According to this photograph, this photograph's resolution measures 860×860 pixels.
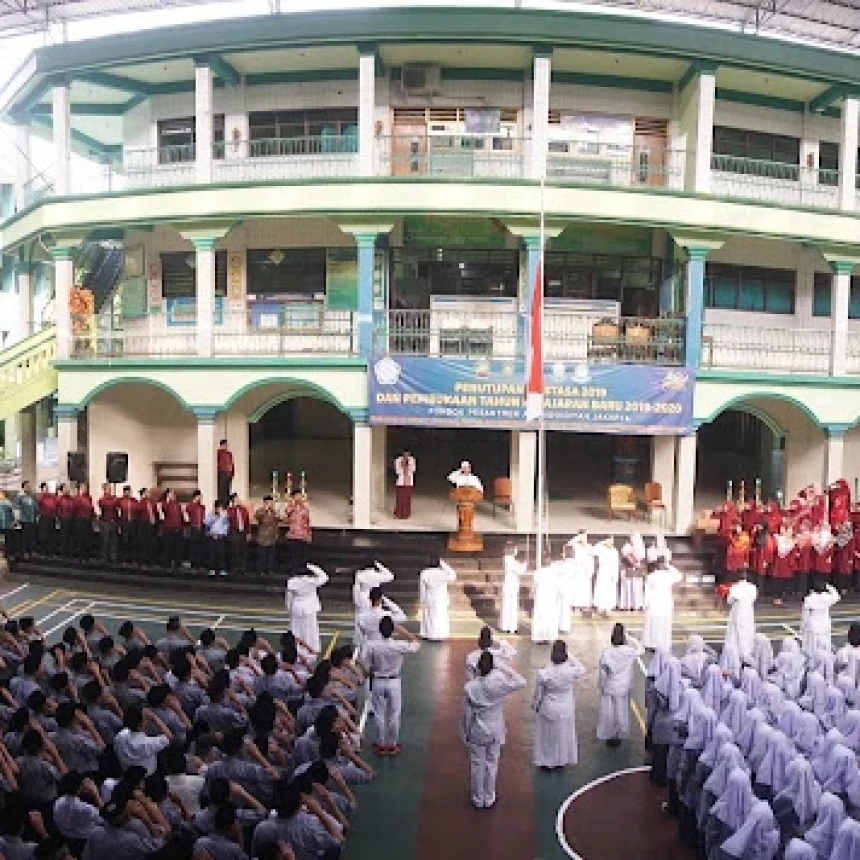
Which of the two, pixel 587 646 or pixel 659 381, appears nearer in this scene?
pixel 587 646

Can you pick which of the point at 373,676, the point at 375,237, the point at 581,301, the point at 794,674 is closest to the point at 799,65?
the point at 581,301

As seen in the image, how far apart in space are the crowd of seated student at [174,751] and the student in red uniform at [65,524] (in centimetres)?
675

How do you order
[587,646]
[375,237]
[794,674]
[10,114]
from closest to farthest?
[794,674], [587,646], [375,237], [10,114]

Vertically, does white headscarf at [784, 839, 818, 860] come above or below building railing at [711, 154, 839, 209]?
below

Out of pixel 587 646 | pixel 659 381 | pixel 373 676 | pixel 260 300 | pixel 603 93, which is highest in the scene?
pixel 603 93

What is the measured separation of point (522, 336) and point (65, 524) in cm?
925

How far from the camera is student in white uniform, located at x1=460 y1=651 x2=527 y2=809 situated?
26.4 ft

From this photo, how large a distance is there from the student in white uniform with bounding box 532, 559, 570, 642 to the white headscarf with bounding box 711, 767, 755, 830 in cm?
645

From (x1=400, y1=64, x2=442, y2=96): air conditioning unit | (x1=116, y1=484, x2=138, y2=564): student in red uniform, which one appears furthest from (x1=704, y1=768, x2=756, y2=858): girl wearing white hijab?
(x1=400, y1=64, x2=442, y2=96): air conditioning unit

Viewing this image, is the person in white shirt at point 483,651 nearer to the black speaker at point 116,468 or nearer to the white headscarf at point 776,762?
the white headscarf at point 776,762

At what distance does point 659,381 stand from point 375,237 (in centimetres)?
603

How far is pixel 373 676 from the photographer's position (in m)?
9.21

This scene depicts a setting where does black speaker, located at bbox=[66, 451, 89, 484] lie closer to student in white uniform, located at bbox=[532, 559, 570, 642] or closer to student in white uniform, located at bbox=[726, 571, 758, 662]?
student in white uniform, located at bbox=[532, 559, 570, 642]

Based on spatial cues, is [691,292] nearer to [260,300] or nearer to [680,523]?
[680,523]
